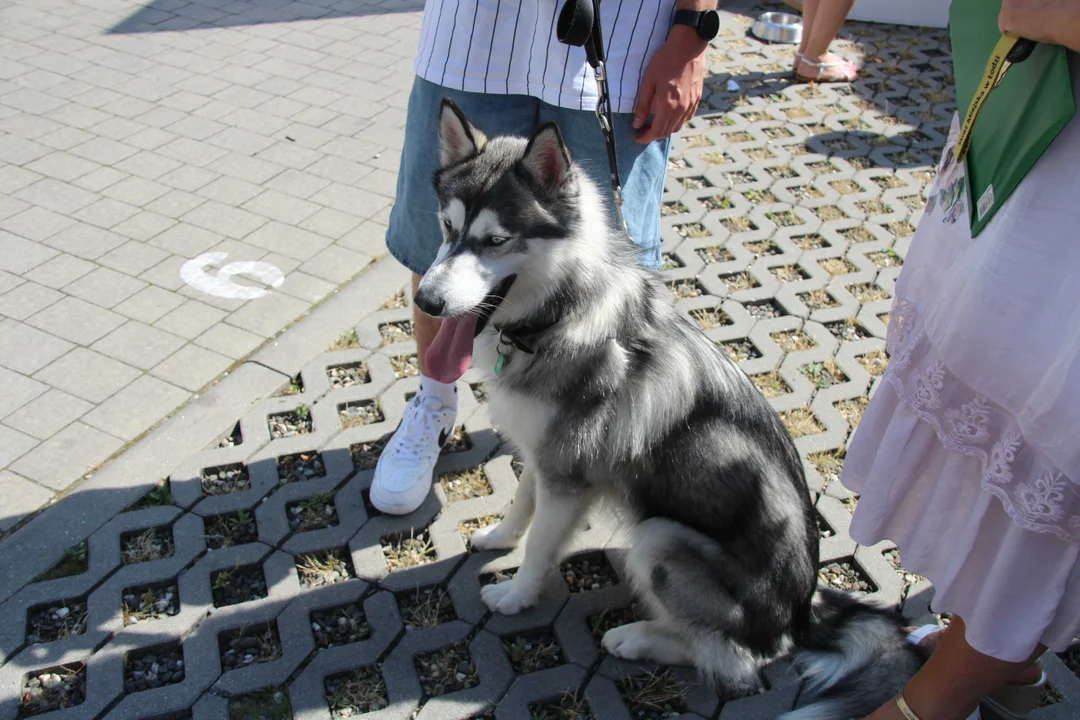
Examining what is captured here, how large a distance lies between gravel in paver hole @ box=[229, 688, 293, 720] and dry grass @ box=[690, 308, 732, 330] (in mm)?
2641

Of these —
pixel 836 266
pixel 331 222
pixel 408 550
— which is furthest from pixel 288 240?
pixel 836 266

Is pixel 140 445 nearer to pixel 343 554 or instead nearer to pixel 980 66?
pixel 343 554

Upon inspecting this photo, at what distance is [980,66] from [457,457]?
233 cm

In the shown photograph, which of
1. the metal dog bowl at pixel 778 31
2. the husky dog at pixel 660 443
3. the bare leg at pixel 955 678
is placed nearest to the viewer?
the bare leg at pixel 955 678

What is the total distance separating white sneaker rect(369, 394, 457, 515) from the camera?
3.09 meters

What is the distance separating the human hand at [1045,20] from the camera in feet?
4.87

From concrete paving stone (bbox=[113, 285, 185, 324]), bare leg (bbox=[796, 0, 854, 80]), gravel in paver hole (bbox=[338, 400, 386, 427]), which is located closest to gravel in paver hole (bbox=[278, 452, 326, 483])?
gravel in paver hole (bbox=[338, 400, 386, 427])

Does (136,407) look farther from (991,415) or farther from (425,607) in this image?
(991,415)

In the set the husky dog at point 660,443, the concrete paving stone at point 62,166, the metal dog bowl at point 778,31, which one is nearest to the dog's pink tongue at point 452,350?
the husky dog at point 660,443

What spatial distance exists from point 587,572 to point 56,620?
179cm

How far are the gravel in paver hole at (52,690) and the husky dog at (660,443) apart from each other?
1443mm

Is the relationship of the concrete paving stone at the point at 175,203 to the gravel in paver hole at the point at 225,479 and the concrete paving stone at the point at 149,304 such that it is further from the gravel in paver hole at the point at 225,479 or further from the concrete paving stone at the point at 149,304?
the gravel in paver hole at the point at 225,479

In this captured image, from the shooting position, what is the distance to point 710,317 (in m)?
4.29

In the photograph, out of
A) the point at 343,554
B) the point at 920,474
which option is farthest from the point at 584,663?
the point at 920,474
